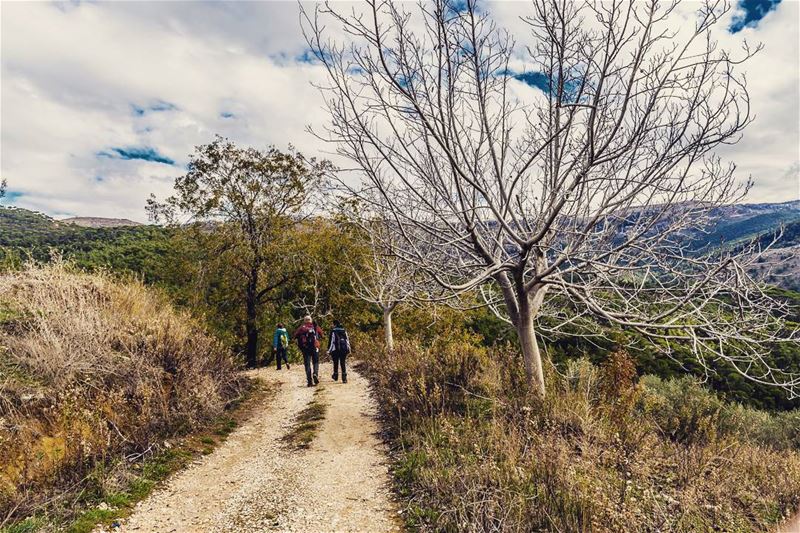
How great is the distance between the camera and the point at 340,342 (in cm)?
1152

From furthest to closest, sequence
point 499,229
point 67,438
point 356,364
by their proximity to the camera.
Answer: point 356,364, point 499,229, point 67,438

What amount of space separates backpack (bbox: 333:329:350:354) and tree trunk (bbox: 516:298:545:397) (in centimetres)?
625

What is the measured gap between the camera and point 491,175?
6.28 metres

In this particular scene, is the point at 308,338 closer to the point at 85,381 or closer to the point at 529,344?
the point at 85,381

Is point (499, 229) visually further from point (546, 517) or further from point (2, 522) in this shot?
point (2, 522)

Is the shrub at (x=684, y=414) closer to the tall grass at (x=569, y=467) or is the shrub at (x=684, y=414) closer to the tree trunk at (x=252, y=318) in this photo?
the tall grass at (x=569, y=467)

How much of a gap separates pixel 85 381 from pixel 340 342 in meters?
5.97

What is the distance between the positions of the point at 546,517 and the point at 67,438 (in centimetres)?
565

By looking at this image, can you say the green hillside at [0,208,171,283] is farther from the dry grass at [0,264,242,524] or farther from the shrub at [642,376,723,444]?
the shrub at [642,376,723,444]

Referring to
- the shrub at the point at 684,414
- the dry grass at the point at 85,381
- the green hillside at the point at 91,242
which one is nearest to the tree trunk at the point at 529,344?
the shrub at the point at 684,414

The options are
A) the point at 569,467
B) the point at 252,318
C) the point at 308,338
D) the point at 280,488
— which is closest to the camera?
the point at 569,467

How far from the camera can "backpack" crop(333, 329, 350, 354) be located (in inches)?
449

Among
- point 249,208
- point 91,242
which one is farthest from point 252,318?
point 91,242

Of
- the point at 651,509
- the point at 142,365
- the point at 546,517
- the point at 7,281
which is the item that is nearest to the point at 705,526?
the point at 651,509
